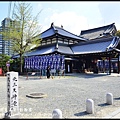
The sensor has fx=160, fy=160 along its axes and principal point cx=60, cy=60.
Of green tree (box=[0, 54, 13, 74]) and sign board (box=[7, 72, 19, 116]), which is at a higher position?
green tree (box=[0, 54, 13, 74])

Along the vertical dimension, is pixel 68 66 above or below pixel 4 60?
below

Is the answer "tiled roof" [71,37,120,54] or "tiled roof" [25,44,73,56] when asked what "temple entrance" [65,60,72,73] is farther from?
"tiled roof" [71,37,120,54]

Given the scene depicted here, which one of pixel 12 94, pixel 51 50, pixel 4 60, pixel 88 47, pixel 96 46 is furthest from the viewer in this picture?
pixel 4 60

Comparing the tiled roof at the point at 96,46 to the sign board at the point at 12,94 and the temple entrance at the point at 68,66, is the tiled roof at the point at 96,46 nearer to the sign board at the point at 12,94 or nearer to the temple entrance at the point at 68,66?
the temple entrance at the point at 68,66

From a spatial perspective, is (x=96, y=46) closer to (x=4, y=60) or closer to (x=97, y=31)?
(x=4, y=60)

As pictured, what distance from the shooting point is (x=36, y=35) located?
26.1m

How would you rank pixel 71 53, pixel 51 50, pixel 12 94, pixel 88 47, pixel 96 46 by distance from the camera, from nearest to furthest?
pixel 12 94 → pixel 51 50 → pixel 96 46 → pixel 71 53 → pixel 88 47

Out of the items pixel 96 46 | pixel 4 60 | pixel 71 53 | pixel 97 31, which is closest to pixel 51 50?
pixel 71 53

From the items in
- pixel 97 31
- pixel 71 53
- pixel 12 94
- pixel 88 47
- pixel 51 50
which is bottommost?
pixel 12 94

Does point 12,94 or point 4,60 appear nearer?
point 12,94

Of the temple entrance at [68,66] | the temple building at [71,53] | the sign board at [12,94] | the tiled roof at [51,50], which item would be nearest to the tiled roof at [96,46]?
the temple building at [71,53]

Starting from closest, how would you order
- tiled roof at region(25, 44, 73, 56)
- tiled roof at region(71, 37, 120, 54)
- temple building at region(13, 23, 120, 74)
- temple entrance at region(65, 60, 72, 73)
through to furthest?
temple building at region(13, 23, 120, 74) → tiled roof at region(71, 37, 120, 54) → tiled roof at region(25, 44, 73, 56) → temple entrance at region(65, 60, 72, 73)

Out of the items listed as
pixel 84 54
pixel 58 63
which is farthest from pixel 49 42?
pixel 58 63

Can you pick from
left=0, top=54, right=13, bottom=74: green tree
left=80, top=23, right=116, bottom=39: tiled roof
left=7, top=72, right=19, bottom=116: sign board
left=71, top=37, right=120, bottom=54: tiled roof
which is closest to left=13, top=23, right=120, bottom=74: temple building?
left=71, top=37, right=120, bottom=54: tiled roof
